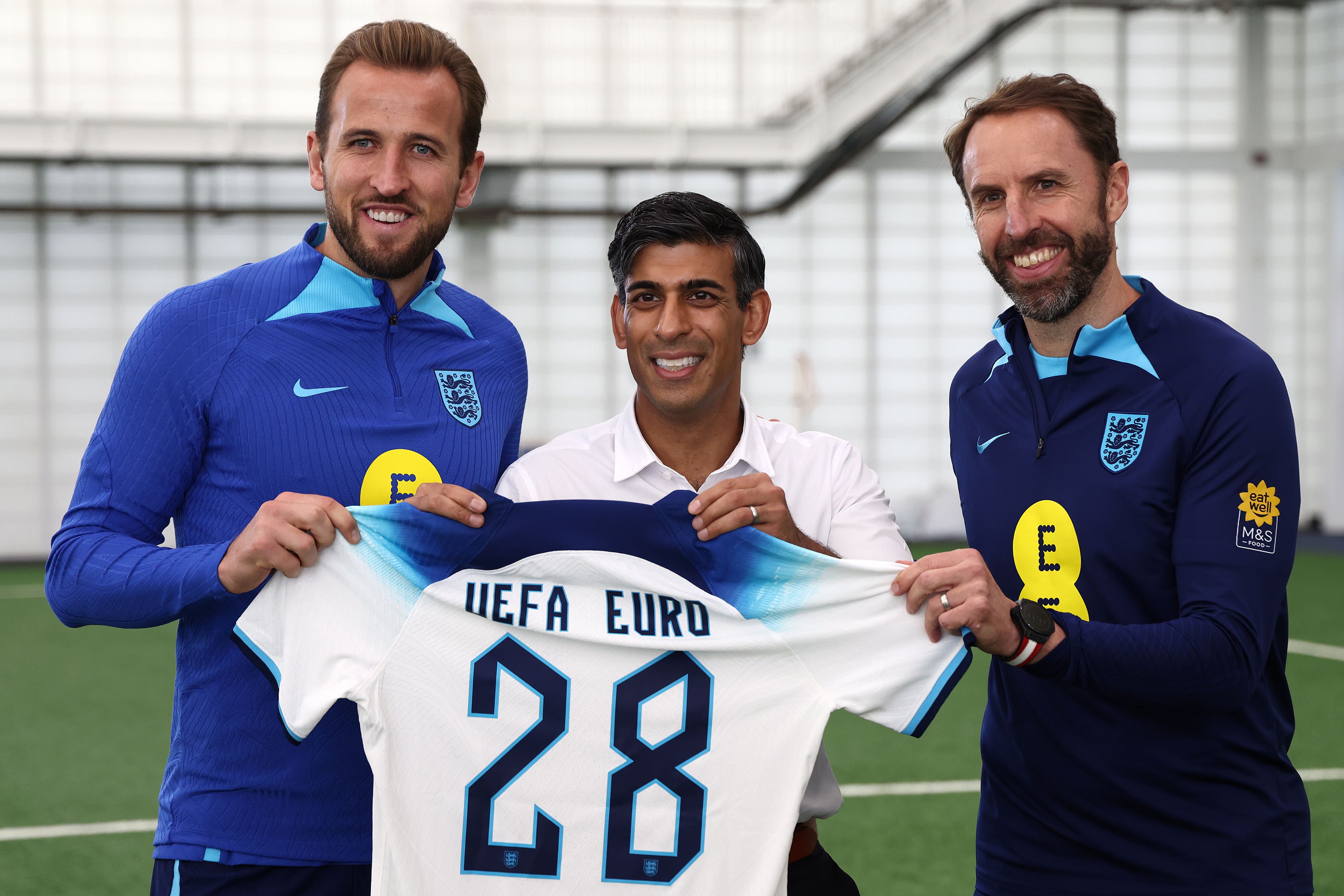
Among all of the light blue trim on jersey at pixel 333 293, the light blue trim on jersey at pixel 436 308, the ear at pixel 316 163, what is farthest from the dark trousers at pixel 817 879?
the ear at pixel 316 163

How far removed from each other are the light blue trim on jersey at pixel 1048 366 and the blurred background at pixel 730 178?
25.6ft

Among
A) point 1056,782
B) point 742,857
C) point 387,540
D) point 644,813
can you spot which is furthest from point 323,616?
point 1056,782

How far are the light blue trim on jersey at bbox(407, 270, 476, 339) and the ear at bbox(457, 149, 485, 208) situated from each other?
0.47ft

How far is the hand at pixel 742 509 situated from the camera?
1854 millimetres

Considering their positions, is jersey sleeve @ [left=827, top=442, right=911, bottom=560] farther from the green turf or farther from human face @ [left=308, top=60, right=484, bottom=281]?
the green turf

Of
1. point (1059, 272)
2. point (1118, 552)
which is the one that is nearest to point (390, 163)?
point (1059, 272)

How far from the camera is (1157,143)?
1323cm

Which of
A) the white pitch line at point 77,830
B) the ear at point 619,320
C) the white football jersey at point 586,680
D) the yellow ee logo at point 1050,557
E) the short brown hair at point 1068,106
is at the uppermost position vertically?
the short brown hair at point 1068,106

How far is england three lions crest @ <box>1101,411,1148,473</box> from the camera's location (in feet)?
6.45

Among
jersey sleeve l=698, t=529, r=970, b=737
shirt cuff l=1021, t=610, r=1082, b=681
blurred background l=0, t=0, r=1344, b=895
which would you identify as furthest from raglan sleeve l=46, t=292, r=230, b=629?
blurred background l=0, t=0, r=1344, b=895

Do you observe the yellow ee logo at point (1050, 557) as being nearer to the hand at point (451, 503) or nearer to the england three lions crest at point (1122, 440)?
the england three lions crest at point (1122, 440)

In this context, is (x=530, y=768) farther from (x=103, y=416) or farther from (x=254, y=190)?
(x=254, y=190)

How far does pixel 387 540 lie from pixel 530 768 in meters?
0.46

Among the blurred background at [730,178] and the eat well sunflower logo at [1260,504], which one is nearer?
the eat well sunflower logo at [1260,504]
